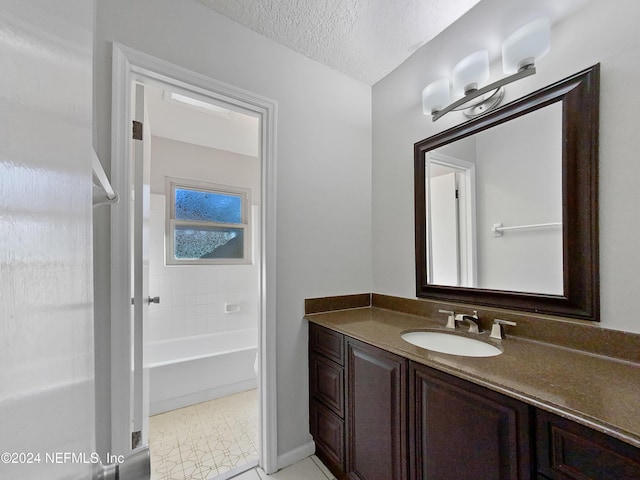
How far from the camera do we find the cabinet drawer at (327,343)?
144cm

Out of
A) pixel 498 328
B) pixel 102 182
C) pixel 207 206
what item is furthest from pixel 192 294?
pixel 498 328

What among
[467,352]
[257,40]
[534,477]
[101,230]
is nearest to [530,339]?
[467,352]

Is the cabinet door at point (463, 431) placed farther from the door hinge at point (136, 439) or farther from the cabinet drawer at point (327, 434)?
the door hinge at point (136, 439)

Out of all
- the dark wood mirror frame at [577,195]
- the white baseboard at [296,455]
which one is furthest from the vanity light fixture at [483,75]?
the white baseboard at [296,455]

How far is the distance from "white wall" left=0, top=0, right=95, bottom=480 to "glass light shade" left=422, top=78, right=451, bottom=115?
1570mm

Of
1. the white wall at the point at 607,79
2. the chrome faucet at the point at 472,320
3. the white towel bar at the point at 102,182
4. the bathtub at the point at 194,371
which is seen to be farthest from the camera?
the bathtub at the point at 194,371

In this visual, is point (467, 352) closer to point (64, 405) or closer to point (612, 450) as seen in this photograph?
point (612, 450)

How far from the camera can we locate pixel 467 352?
1.29m

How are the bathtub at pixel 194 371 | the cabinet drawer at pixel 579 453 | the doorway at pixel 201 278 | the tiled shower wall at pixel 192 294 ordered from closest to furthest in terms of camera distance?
the cabinet drawer at pixel 579 453
the doorway at pixel 201 278
the bathtub at pixel 194 371
the tiled shower wall at pixel 192 294

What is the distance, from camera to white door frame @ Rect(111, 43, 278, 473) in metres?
1.15

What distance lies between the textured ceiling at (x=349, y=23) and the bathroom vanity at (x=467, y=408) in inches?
61.2

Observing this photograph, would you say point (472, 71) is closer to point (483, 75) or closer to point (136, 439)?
point (483, 75)

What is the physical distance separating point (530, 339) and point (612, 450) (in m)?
0.59

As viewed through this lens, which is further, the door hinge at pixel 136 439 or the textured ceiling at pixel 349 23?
the textured ceiling at pixel 349 23
